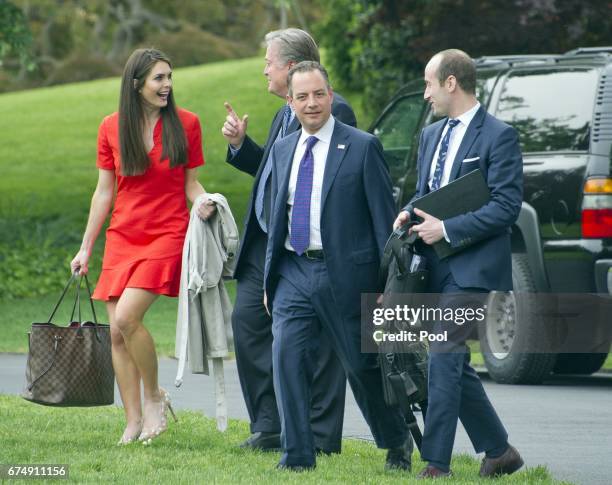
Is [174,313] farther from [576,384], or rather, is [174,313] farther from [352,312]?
[352,312]

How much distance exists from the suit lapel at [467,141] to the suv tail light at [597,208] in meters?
3.46

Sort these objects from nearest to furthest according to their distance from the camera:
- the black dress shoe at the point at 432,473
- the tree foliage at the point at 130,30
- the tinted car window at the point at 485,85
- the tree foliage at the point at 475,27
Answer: the black dress shoe at the point at 432,473, the tinted car window at the point at 485,85, the tree foliage at the point at 475,27, the tree foliage at the point at 130,30

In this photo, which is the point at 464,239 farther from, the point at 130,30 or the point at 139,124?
the point at 130,30

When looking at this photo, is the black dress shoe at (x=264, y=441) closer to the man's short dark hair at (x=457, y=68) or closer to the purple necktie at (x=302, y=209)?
the purple necktie at (x=302, y=209)

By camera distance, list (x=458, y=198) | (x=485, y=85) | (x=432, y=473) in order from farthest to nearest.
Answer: (x=485, y=85), (x=458, y=198), (x=432, y=473)

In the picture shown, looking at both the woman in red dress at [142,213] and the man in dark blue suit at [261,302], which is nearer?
the man in dark blue suit at [261,302]

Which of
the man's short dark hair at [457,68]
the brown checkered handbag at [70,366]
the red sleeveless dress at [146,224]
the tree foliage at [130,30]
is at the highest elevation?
the tree foliage at [130,30]

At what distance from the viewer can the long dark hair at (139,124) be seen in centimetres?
792

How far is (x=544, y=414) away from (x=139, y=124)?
3318 mm

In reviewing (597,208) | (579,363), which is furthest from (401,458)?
(579,363)

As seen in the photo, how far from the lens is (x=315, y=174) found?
713cm

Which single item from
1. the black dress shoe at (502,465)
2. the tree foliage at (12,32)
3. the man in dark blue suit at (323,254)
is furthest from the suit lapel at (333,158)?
the tree foliage at (12,32)

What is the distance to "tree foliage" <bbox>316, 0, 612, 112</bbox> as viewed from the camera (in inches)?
Answer: 768

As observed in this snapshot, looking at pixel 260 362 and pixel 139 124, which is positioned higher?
pixel 139 124
